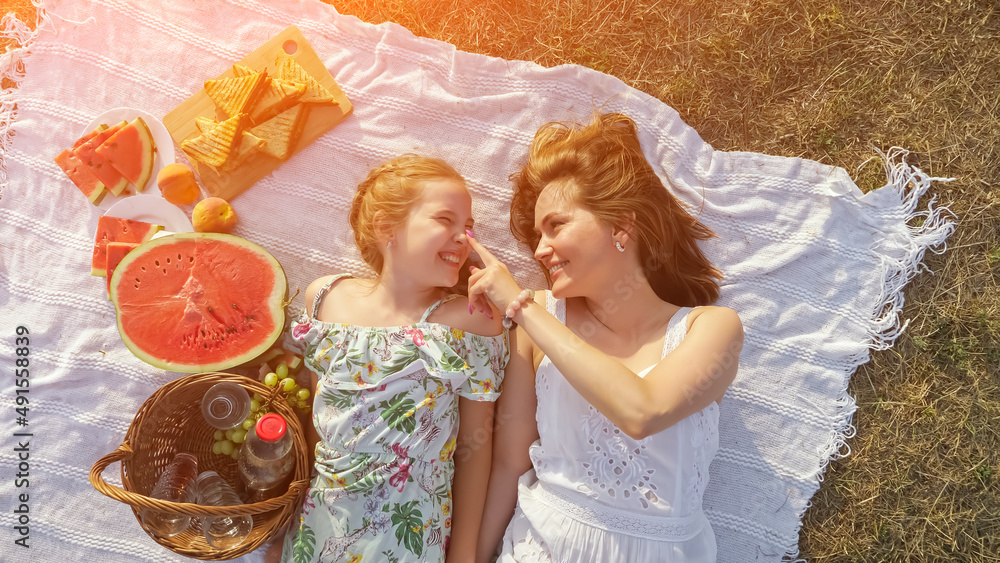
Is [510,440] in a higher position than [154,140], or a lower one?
lower

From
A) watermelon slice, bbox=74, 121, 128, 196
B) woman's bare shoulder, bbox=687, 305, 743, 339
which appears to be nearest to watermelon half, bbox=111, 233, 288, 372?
watermelon slice, bbox=74, 121, 128, 196

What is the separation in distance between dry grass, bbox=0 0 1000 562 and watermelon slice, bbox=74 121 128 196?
142 cm

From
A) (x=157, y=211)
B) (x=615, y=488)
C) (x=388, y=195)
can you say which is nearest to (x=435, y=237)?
(x=388, y=195)

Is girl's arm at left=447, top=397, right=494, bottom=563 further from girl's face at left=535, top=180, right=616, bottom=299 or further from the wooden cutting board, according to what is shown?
the wooden cutting board

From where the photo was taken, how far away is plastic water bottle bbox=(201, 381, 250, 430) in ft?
8.75

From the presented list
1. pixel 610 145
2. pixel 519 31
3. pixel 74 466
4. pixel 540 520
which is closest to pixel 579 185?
Result: pixel 610 145

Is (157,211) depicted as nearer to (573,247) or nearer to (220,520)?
(220,520)

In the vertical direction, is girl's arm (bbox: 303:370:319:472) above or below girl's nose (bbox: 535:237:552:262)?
below

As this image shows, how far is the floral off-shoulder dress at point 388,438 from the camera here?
251 centimetres

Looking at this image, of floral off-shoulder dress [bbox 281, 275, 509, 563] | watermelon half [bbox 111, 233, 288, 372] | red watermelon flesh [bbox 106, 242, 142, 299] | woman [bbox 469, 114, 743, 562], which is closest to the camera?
woman [bbox 469, 114, 743, 562]

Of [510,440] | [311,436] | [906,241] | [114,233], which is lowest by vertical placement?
[311,436]

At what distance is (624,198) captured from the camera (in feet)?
8.27

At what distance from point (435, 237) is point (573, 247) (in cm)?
53

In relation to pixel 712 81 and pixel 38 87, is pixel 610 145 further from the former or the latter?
pixel 38 87
